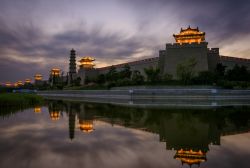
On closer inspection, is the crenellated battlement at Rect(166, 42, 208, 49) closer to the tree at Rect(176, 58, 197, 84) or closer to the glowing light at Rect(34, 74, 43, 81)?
the tree at Rect(176, 58, 197, 84)

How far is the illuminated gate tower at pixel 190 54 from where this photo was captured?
3575cm

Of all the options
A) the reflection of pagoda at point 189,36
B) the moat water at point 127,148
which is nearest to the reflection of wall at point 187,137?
the moat water at point 127,148

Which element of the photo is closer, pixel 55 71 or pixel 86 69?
pixel 86 69

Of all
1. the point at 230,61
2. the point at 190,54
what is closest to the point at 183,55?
the point at 190,54

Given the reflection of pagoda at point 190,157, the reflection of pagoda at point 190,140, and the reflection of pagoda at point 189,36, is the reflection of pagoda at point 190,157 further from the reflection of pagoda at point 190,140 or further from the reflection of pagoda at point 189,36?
the reflection of pagoda at point 189,36

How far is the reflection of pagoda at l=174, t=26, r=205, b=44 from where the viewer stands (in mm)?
38300

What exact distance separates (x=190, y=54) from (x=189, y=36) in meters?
3.73

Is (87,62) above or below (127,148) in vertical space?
above

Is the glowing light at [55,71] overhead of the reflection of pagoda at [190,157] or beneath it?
overhead

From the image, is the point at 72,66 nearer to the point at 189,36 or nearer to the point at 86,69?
the point at 86,69

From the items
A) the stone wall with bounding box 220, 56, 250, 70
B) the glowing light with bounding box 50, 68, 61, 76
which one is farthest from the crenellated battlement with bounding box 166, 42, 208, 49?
the glowing light with bounding box 50, 68, 61, 76

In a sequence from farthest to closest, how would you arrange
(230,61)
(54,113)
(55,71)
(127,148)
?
1. (55,71)
2. (230,61)
3. (54,113)
4. (127,148)

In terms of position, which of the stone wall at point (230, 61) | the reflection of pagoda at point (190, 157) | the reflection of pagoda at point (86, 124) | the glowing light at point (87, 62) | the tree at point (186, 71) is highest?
the glowing light at point (87, 62)

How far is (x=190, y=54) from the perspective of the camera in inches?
1433
